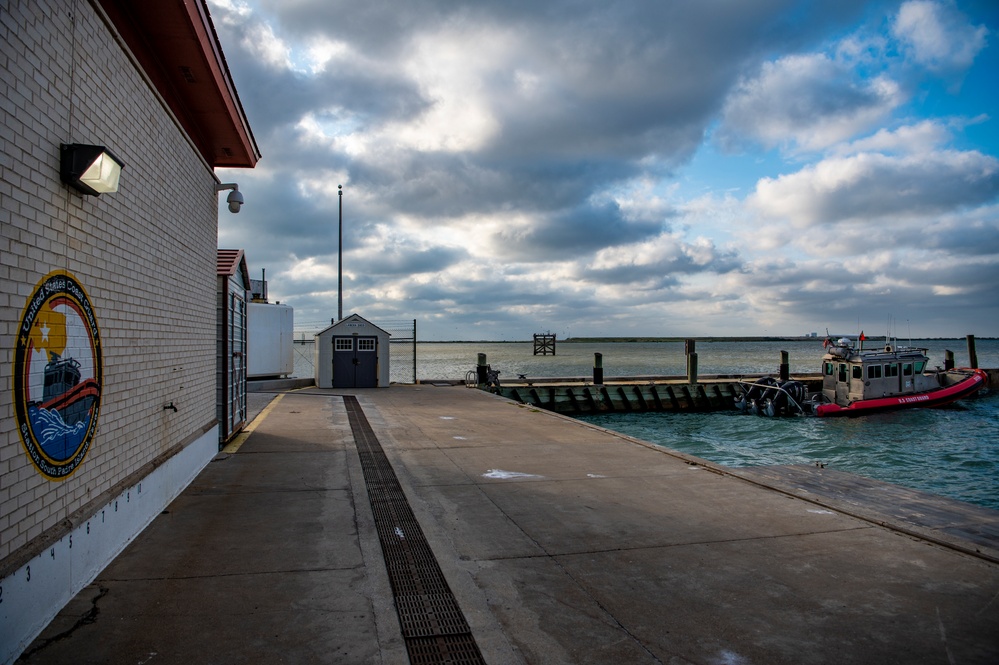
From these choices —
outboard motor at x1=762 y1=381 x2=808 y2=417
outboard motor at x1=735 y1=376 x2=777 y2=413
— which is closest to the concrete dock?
outboard motor at x1=762 y1=381 x2=808 y2=417

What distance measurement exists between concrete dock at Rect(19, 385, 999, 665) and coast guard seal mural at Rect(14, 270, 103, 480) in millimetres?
1109

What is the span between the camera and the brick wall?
358 cm

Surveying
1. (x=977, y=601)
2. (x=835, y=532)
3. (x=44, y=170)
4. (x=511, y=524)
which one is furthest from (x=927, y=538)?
(x=44, y=170)

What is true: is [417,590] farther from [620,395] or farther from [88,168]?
[620,395]

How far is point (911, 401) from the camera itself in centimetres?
2630

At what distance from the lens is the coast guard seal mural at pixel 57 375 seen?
3.76 meters

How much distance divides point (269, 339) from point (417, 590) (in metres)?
23.5

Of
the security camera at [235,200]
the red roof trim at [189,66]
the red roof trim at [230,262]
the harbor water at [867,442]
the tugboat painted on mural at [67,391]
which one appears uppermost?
the red roof trim at [189,66]

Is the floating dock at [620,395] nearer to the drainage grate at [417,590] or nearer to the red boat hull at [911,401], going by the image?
the red boat hull at [911,401]

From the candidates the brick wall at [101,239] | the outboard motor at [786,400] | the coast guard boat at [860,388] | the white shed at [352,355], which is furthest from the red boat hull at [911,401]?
the brick wall at [101,239]

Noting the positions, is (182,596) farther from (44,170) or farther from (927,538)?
(927,538)

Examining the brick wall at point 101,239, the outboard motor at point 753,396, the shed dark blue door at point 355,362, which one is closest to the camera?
the brick wall at point 101,239

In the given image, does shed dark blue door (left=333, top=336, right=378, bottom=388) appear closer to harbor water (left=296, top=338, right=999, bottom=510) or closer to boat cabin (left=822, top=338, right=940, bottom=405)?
harbor water (left=296, top=338, right=999, bottom=510)

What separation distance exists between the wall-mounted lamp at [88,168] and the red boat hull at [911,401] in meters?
26.4
